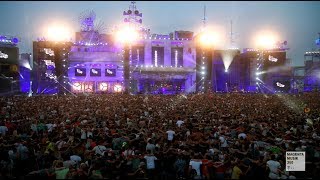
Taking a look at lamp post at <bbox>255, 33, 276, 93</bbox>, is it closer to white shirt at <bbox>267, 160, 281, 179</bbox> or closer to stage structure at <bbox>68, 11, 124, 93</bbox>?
stage structure at <bbox>68, 11, 124, 93</bbox>

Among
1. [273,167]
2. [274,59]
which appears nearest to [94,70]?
[274,59]

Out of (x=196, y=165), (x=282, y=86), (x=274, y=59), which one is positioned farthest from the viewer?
(x=274, y=59)

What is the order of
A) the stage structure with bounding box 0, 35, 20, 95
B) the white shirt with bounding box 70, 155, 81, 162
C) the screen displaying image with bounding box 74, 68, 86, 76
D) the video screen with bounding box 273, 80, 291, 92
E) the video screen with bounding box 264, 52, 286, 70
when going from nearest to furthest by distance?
the white shirt with bounding box 70, 155, 81, 162
the stage structure with bounding box 0, 35, 20, 95
the screen displaying image with bounding box 74, 68, 86, 76
the video screen with bounding box 273, 80, 291, 92
the video screen with bounding box 264, 52, 286, 70

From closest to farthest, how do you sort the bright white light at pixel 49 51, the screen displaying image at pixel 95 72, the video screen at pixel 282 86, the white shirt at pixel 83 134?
the white shirt at pixel 83 134
the bright white light at pixel 49 51
the screen displaying image at pixel 95 72
the video screen at pixel 282 86

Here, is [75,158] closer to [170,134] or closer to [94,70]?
[170,134]

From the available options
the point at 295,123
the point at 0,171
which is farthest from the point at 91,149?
the point at 295,123

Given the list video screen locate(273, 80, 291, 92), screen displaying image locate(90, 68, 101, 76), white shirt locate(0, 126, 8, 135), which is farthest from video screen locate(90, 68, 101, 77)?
white shirt locate(0, 126, 8, 135)

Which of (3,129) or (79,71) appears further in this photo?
(79,71)

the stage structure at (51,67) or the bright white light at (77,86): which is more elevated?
the stage structure at (51,67)

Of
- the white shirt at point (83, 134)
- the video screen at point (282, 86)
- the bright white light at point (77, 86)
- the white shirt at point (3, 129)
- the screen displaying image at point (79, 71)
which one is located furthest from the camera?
the video screen at point (282, 86)

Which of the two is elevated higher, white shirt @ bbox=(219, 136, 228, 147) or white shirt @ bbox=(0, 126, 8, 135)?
white shirt @ bbox=(0, 126, 8, 135)

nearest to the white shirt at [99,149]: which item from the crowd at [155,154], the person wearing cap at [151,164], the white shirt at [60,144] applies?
the crowd at [155,154]

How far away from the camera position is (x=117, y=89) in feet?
210

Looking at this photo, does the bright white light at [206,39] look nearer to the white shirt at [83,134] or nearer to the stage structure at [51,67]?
the stage structure at [51,67]
